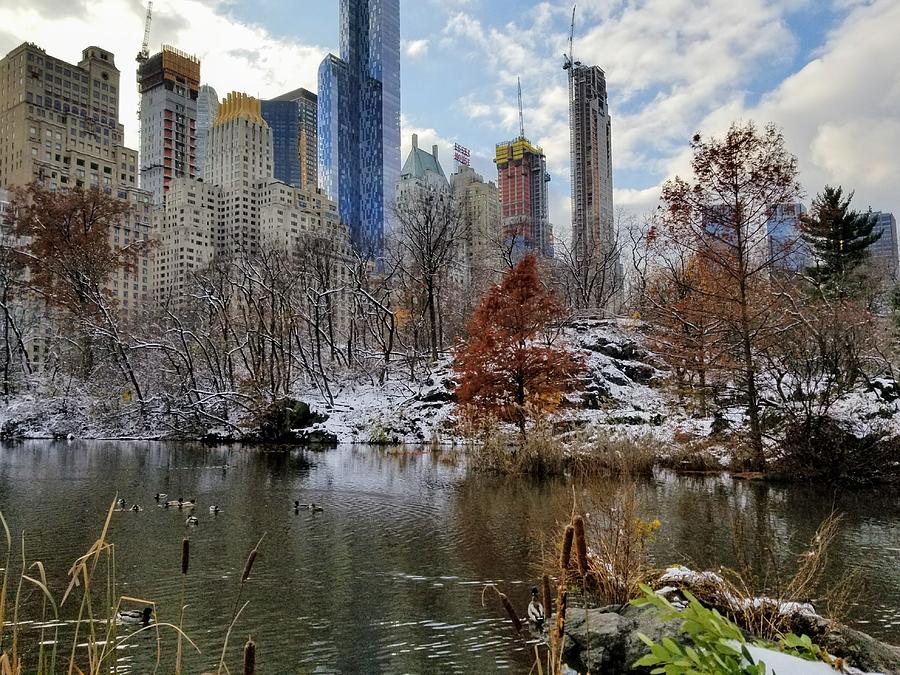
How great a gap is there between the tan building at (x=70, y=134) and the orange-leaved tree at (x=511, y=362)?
52699 mm

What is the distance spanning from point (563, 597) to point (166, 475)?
20.6 meters

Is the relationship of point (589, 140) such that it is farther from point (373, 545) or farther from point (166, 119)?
point (166, 119)

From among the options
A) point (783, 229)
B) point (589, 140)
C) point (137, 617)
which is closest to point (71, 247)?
point (783, 229)

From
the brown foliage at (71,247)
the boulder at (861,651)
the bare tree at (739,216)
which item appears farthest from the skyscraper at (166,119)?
the boulder at (861,651)

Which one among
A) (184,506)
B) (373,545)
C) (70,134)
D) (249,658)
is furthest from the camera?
(70,134)

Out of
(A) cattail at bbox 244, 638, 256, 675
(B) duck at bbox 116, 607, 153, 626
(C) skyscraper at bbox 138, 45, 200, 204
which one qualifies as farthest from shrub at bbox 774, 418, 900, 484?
(C) skyscraper at bbox 138, 45, 200, 204

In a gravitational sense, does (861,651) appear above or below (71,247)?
below

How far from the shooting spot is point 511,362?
82.2 feet

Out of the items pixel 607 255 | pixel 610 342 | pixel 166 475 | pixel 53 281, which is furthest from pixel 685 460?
pixel 53 281

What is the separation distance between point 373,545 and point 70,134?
10957 cm

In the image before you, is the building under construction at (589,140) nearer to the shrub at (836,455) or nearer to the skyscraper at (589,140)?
the skyscraper at (589,140)

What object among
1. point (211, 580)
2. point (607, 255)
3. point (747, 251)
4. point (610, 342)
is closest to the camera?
point (211, 580)

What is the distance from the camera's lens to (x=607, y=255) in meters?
52.7

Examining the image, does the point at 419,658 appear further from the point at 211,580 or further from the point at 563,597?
the point at 563,597
